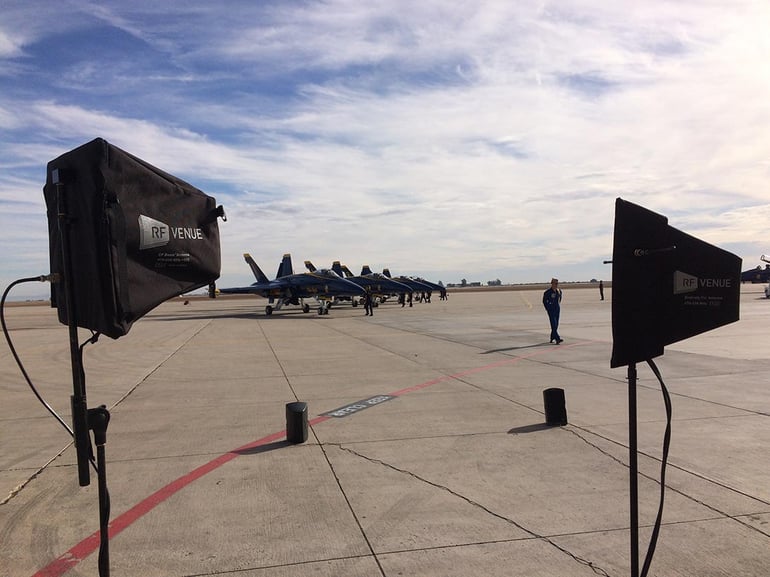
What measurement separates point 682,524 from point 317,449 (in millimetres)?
3677

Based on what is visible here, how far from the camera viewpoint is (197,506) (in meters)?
4.93

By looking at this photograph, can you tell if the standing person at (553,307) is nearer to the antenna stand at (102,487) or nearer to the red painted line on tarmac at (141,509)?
the red painted line on tarmac at (141,509)

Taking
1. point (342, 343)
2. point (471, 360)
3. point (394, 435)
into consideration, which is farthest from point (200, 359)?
point (394, 435)

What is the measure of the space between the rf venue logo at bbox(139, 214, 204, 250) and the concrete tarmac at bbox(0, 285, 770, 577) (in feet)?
7.22

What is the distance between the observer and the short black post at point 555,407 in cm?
723

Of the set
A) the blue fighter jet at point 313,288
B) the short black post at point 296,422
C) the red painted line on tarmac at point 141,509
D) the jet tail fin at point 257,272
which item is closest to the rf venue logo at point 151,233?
the red painted line on tarmac at point 141,509

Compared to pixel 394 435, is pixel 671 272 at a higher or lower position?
higher

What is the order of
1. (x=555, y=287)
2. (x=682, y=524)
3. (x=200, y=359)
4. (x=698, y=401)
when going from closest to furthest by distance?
(x=682, y=524) → (x=698, y=401) → (x=200, y=359) → (x=555, y=287)

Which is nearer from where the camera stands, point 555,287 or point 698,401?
point 698,401

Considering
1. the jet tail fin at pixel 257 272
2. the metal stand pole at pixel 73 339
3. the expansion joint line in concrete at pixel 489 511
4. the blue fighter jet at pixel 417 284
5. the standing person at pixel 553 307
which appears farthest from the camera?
the blue fighter jet at pixel 417 284

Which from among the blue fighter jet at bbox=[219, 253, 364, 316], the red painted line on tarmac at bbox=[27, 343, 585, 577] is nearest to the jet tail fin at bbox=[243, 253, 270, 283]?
the blue fighter jet at bbox=[219, 253, 364, 316]

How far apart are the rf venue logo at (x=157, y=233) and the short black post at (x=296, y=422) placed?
3689 millimetres

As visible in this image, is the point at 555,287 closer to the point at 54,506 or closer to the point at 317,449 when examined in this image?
the point at 317,449

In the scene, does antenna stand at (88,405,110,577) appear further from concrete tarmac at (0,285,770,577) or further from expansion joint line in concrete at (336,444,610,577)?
expansion joint line in concrete at (336,444,610,577)
